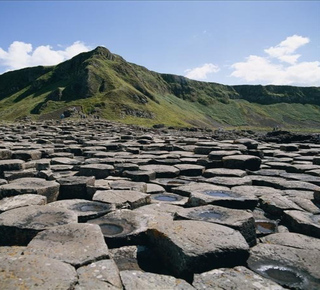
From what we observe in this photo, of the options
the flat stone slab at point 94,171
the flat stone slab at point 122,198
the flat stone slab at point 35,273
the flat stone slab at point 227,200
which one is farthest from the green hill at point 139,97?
the flat stone slab at point 35,273

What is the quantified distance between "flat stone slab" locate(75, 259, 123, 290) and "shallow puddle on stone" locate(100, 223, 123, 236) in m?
0.78

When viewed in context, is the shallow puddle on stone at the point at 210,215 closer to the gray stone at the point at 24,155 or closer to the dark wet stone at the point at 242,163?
the dark wet stone at the point at 242,163

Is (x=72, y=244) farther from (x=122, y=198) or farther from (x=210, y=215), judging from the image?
(x=210, y=215)

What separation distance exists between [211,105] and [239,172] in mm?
117254

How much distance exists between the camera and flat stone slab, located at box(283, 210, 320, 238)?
390 cm

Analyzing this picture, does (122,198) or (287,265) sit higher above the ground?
(122,198)

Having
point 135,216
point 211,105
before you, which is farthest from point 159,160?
point 211,105

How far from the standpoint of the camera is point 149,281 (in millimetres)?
2699

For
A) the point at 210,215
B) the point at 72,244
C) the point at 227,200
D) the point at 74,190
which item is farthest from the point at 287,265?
the point at 74,190

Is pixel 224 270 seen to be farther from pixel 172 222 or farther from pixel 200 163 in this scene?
pixel 200 163

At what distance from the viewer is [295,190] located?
19.0 feet

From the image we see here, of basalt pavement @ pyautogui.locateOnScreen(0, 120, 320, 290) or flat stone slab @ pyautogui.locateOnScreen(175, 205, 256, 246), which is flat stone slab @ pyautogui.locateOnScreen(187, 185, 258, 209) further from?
flat stone slab @ pyautogui.locateOnScreen(175, 205, 256, 246)

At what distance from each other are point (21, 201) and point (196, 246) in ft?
8.77

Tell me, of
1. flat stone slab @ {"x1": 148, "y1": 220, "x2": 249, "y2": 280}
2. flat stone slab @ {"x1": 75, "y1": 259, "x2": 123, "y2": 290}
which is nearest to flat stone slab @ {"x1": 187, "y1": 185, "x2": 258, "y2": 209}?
flat stone slab @ {"x1": 148, "y1": 220, "x2": 249, "y2": 280}
